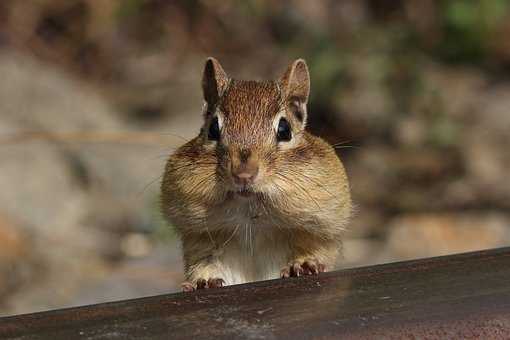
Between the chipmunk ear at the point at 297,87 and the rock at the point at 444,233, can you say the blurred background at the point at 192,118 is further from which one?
the chipmunk ear at the point at 297,87

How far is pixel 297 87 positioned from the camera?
375 centimetres

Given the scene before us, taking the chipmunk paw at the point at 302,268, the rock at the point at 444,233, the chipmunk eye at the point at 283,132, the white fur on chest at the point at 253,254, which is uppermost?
the rock at the point at 444,233

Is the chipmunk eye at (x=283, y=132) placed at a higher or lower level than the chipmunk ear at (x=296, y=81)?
lower

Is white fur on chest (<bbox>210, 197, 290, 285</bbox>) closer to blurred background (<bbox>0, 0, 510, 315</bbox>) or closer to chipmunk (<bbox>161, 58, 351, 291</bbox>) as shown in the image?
chipmunk (<bbox>161, 58, 351, 291</bbox>)

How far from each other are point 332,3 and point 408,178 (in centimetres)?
250

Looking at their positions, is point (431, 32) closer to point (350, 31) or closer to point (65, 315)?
point (350, 31)

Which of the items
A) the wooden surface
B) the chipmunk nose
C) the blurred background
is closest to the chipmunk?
the chipmunk nose

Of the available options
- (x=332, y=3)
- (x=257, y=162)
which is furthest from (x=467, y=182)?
(x=257, y=162)

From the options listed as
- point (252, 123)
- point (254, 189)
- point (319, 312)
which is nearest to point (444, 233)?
point (252, 123)

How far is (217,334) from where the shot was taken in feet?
6.89

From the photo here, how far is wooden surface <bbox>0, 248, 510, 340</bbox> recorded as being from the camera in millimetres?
2105

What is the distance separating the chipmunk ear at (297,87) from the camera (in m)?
3.69

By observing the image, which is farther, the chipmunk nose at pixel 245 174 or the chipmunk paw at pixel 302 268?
the chipmunk paw at pixel 302 268

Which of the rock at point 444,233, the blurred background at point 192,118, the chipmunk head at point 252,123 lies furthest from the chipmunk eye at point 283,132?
the rock at point 444,233
